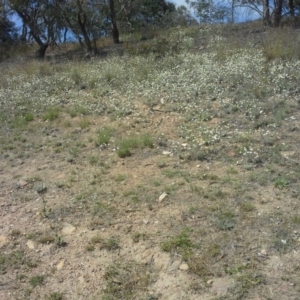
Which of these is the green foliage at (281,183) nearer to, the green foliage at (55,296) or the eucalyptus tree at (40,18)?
the green foliage at (55,296)

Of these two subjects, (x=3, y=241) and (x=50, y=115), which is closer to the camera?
(x=3, y=241)

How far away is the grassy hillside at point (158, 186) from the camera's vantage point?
13.4ft

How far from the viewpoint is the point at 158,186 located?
5398 millimetres

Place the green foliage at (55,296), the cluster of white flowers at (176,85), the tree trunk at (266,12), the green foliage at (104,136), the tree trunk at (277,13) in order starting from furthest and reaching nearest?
the tree trunk at (266,12) → the tree trunk at (277,13) → the cluster of white flowers at (176,85) → the green foliage at (104,136) → the green foliage at (55,296)

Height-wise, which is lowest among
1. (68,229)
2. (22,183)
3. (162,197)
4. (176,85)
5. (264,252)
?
(264,252)

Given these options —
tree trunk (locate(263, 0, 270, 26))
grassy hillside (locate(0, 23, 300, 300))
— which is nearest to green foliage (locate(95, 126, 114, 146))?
grassy hillside (locate(0, 23, 300, 300))

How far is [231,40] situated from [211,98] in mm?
4933

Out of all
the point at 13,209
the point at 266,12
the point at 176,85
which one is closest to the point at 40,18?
the point at 266,12

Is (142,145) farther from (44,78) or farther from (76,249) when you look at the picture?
(44,78)

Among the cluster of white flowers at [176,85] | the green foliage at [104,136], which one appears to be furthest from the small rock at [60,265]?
the cluster of white flowers at [176,85]

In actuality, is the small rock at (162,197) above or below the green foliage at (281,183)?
below

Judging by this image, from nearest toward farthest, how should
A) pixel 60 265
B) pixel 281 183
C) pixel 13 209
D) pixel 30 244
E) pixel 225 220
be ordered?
1. pixel 60 265
2. pixel 225 220
3. pixel 30 244
4. pixel 281 183
5. pixel 13 209

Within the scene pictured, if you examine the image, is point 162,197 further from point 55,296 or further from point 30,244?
point 55,296

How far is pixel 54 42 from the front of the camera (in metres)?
18.5
